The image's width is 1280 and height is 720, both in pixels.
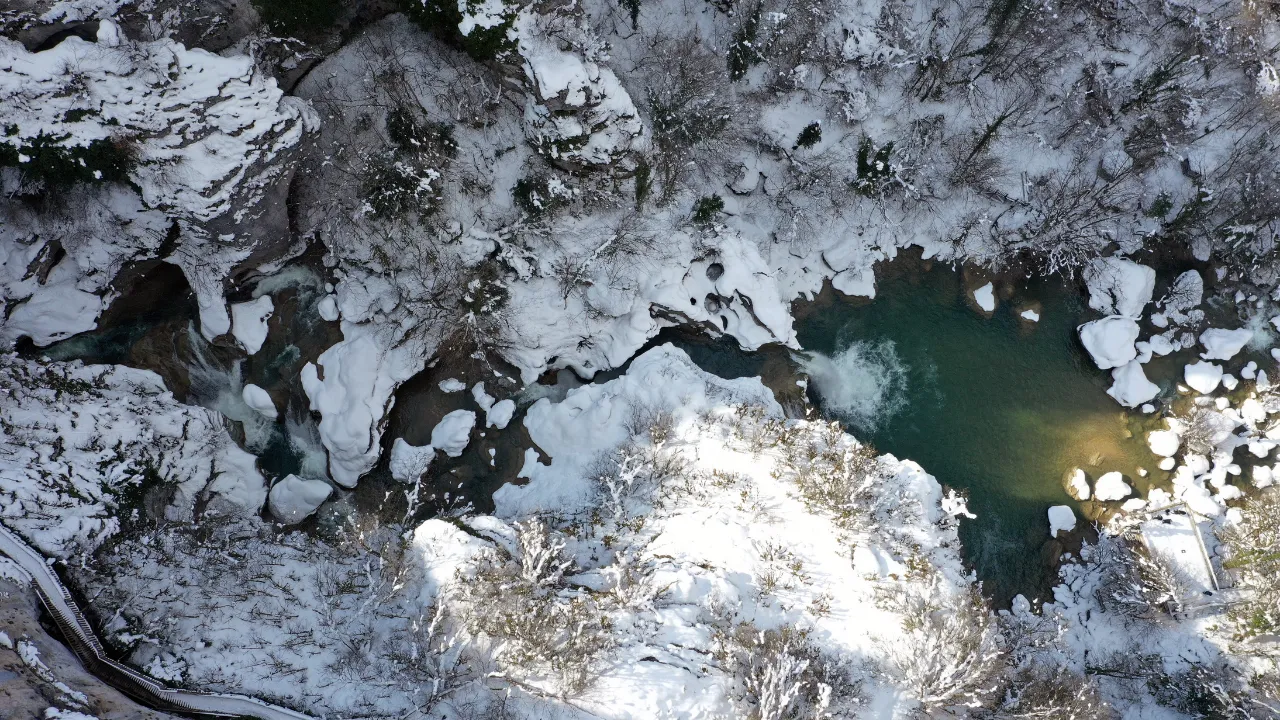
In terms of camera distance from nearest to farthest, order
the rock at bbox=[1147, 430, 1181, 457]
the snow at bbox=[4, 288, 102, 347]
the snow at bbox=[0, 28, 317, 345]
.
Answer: the snow at bbox=[0, 28, 317, 345] → the snow at bbox=[4, 288, 102, 347] → the rock at bbox=[1147, 430, 1181, 457]

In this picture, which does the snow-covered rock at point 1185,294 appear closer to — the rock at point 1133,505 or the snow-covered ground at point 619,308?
the snow-covered ground at point 619,308

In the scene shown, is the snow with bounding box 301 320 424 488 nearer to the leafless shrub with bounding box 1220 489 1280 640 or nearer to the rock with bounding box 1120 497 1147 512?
the rock with bounding box 1120 497 1147 512

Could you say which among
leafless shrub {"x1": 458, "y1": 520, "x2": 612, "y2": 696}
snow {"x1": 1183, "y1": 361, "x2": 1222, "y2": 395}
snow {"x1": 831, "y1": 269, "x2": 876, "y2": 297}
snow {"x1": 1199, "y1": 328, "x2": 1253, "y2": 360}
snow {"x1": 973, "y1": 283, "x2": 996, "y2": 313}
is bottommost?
leafless shrub {"x1": 458, "y1": 520, "x2": 612, "y2": 696}

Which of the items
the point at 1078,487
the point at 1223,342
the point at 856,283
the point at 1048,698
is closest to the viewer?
the point at 1048,698

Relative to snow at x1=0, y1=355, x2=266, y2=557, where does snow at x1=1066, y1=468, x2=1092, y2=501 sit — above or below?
above

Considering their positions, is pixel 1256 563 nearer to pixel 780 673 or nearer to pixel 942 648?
pixel 942 648

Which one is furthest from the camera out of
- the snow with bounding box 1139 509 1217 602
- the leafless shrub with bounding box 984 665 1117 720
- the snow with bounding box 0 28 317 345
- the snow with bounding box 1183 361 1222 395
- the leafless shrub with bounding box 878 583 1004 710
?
the snow with bounding box 1183 361 1222 395

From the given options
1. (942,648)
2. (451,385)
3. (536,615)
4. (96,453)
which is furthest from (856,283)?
(96,453)

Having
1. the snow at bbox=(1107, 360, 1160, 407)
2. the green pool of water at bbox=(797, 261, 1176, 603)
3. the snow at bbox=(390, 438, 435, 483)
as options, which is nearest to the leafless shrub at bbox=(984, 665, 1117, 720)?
the green pool of water at bbox=(797, 261, 1176, 603)
